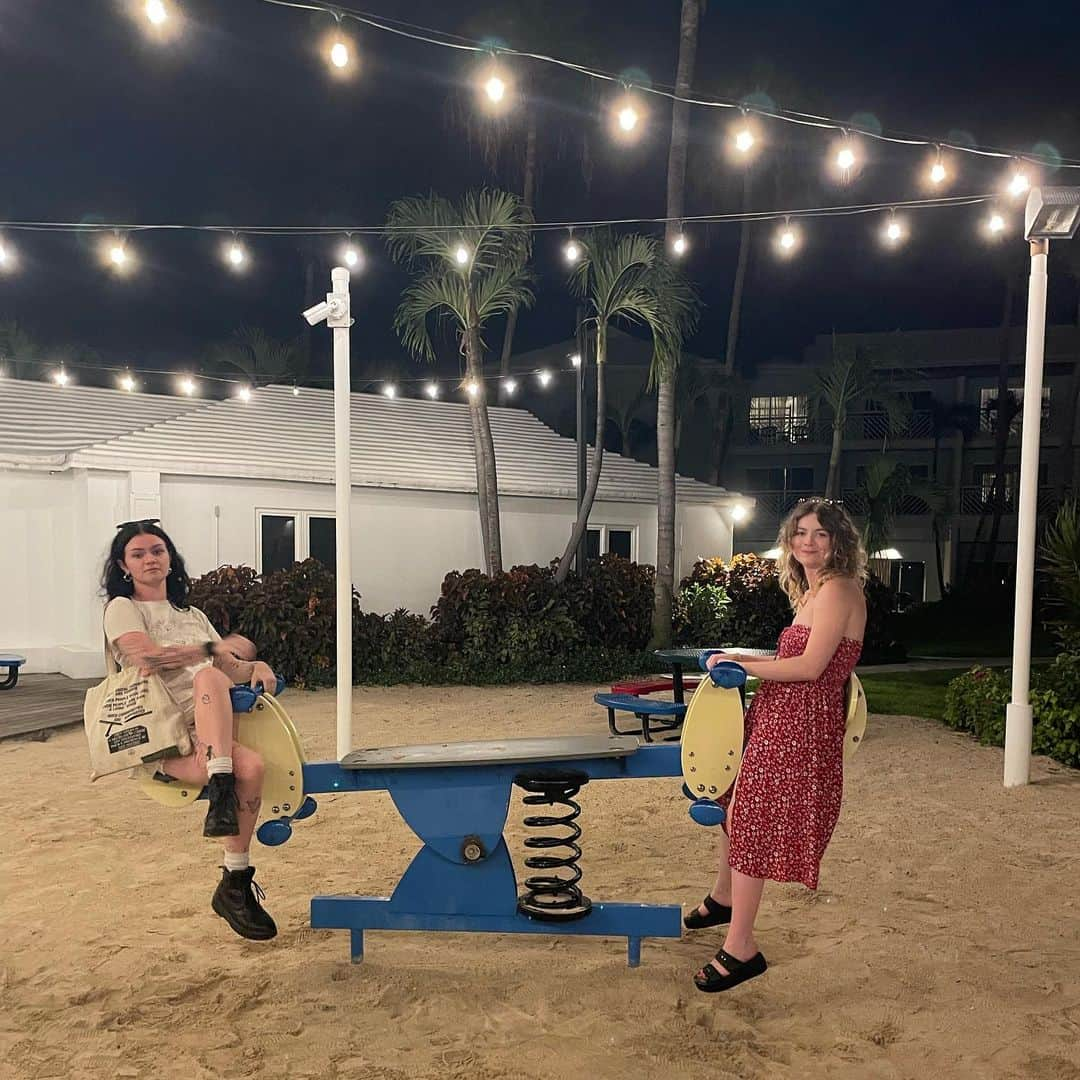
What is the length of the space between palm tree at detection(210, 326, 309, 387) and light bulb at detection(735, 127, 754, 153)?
57.7 feet

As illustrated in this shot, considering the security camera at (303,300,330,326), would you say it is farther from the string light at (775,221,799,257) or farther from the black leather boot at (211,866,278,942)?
the string light at (775,221,799,257)

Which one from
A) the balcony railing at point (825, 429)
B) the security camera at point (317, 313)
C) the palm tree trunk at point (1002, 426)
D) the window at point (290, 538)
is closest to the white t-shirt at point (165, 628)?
the security camera at point (317, 313)

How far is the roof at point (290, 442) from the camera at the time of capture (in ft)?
36.8

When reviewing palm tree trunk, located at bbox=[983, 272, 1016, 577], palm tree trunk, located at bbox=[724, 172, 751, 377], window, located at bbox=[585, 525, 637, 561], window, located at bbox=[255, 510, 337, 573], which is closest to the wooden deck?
window, located at bbox=[255, 510, 337, 573]

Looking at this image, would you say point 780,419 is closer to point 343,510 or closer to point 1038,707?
point 1038,707

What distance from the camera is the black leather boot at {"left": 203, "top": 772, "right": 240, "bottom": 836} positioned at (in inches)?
120

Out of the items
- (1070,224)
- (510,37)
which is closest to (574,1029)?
(1070,224)

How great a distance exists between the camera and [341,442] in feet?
19.0

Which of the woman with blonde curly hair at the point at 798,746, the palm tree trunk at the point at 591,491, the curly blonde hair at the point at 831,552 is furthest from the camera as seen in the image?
the palm tree trunk at the point at 591,491

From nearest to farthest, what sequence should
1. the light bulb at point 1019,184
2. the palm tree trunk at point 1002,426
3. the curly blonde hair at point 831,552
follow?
the curly blonde hair at point 831,552 → the light bulb at point 1019,184 → the palm tree trunk at point 1002,426

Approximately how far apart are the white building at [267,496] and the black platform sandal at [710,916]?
8817 millimetres

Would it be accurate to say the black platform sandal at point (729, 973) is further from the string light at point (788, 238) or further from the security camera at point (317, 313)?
the string light at point (788, 238)

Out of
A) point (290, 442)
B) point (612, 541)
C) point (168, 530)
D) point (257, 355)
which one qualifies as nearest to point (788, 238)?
point (612, 541)

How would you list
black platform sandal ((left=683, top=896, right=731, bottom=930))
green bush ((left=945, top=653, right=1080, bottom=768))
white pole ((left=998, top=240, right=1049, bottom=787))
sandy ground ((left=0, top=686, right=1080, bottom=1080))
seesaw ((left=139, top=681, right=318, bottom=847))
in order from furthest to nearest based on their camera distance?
green bush ((left=945, top=653, right=1080, bottom=768)) < white pole ((left=998, top=240, right=1049, bottom=787)) < black platform sandal ((left=683, top=896, right=731, bottom=930)) < seesaw ((left=139, top=681, right=318, bottom=847)) < sandy ground ((left=0, top=686, right=1080, bottom=1080))
